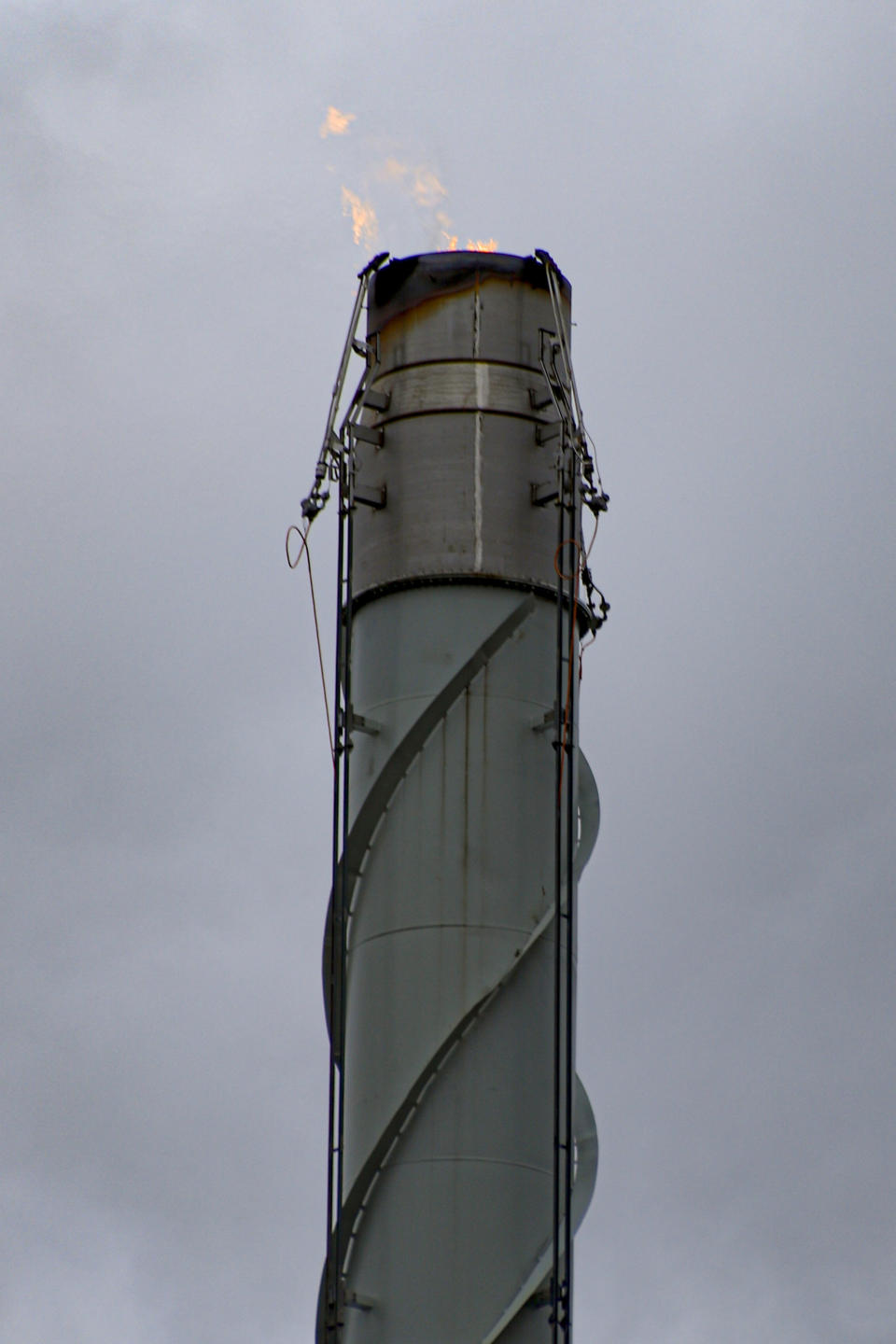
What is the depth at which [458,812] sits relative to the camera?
3031 cm

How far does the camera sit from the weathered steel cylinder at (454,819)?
2875 cm

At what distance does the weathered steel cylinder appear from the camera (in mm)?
28750

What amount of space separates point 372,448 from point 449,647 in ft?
8.86

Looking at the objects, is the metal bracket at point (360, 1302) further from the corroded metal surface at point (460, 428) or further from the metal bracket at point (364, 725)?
the corroded metal surface at point (460, 428)

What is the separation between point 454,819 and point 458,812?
9 cm

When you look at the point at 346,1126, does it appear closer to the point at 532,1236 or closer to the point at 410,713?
the point at 532,1236

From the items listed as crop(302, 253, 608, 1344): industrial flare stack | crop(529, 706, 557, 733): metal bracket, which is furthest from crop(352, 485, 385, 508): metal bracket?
crop(529, 706, 557, 733): metal bracket

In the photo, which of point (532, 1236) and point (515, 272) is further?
point (515, 272)

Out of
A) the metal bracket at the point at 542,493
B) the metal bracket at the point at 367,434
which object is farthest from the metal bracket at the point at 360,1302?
the metal bracket at the point at 367,434

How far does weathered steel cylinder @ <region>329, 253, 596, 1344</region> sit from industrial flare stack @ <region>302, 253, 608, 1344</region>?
0.03 m

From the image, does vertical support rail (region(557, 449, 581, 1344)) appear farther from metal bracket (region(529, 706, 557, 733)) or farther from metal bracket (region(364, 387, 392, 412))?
metal bracket (region(364, 387, 392, 412))

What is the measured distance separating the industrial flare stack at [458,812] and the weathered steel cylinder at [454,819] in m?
0.03

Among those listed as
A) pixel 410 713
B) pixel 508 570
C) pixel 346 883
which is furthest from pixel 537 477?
pixel 346 883

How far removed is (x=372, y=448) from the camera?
31859 mm
